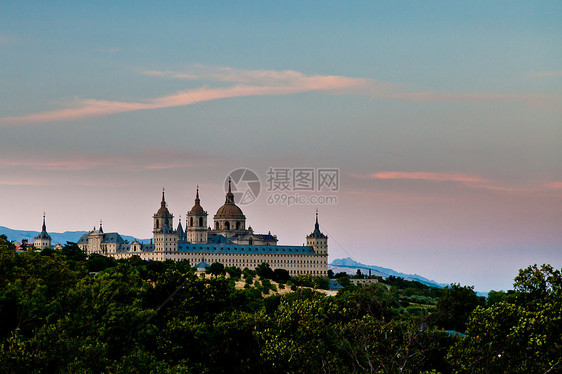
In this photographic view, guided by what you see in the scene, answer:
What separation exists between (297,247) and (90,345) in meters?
165

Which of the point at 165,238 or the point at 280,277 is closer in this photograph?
the point at 280,277

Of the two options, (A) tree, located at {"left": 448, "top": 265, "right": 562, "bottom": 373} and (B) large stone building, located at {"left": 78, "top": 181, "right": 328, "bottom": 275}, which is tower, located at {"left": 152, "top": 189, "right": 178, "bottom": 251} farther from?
(A) tree, located at {"left": 448, "top": 265, "right": 562, "bottom": 373}

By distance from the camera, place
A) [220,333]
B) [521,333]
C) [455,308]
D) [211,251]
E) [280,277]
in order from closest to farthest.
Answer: [521,333] → [220,333] → [455,308] → [280,277] → [211,251]

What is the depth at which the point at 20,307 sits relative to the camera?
1462 inches

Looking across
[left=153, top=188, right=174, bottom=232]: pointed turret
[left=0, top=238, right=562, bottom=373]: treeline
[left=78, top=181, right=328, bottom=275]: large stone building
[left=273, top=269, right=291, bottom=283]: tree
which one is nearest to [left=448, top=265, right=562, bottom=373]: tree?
[left=0, top=238, right=562, bottom=373]: treeline

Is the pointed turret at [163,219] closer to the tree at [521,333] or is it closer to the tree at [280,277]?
the tree at [280,277]

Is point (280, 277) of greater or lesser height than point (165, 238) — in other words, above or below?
below

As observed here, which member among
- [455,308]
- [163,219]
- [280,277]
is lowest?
[455,308]

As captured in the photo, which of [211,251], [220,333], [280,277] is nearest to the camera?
[220,333]

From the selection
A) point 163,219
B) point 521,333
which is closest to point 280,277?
point 163,219

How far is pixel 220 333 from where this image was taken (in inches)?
1704

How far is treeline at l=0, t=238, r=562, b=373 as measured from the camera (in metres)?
31.1

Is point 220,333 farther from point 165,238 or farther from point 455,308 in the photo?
point 165,238

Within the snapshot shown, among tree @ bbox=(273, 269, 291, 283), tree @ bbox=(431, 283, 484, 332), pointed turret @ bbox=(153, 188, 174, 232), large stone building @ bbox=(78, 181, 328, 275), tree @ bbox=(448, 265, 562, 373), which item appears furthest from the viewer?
pointed turret @ bbox=(153, 188, 174, 232)
